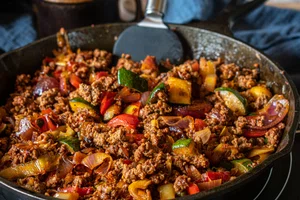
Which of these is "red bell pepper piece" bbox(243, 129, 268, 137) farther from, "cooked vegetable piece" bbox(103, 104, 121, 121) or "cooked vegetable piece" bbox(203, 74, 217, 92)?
"cooked vegetable piece" bbox(103, 104, 121, 121)

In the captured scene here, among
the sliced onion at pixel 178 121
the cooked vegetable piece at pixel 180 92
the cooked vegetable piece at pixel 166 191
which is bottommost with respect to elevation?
the cooked vegetable piece at pixel 166 191

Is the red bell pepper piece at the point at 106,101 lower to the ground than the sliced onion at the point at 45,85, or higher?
higher

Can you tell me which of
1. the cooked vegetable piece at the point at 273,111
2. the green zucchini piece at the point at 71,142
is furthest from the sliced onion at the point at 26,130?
the cooked vegetable piece at the point at 273,111

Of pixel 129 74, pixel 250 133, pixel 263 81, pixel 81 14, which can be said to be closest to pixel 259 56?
pixel 263 81

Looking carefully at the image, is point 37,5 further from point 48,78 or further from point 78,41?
point 48,78

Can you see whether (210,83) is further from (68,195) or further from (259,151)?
(68,195)

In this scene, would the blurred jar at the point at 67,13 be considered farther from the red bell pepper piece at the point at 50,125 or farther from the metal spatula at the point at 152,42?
the red bell pepper piece at the point at 50,125

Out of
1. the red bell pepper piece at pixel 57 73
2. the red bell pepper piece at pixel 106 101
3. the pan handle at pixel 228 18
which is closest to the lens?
the red bell pepper piece at pixel 106 101

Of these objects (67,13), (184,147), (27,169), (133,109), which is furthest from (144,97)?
(67,13)
